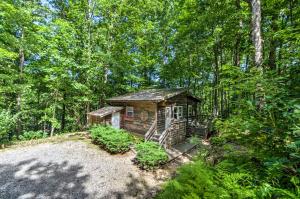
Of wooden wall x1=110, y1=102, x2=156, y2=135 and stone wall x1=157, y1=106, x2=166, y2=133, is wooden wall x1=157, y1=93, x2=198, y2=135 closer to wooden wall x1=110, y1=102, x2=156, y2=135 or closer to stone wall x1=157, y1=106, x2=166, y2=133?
stone wall x1=157, y1=106, x2=166, y2=133

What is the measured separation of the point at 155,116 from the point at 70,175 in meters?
6.38

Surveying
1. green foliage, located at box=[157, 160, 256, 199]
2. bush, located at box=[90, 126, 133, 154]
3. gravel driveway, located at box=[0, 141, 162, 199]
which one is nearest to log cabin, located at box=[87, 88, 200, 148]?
bush, located at box=[90, 126, 133, 154]

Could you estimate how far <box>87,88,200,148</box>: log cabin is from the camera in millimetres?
11227

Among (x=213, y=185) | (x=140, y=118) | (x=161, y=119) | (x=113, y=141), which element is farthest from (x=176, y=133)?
(x=213, y=185)

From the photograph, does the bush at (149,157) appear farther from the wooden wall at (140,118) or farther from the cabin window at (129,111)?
the cabin window at (129,111)

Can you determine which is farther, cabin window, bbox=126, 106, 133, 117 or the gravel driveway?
cabin window, bbox=126, 106, 133, 117

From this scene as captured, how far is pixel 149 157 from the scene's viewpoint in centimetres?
768

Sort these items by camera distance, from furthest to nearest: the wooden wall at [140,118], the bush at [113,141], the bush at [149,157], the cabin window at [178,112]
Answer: the cabin window at [178,112] → the wooden wall at [140,118] → the bush at [113,141] → the bush at [149,157]

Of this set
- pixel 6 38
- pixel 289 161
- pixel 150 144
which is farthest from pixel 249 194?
pixel 6 38

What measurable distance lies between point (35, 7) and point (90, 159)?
14097 mm

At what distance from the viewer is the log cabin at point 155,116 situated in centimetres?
1123

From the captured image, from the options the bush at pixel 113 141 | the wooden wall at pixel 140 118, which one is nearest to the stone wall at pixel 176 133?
the wooden wall at pixel 140 118

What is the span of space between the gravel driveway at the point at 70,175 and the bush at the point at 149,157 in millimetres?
393

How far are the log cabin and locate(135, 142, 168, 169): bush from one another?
2.06 metres
